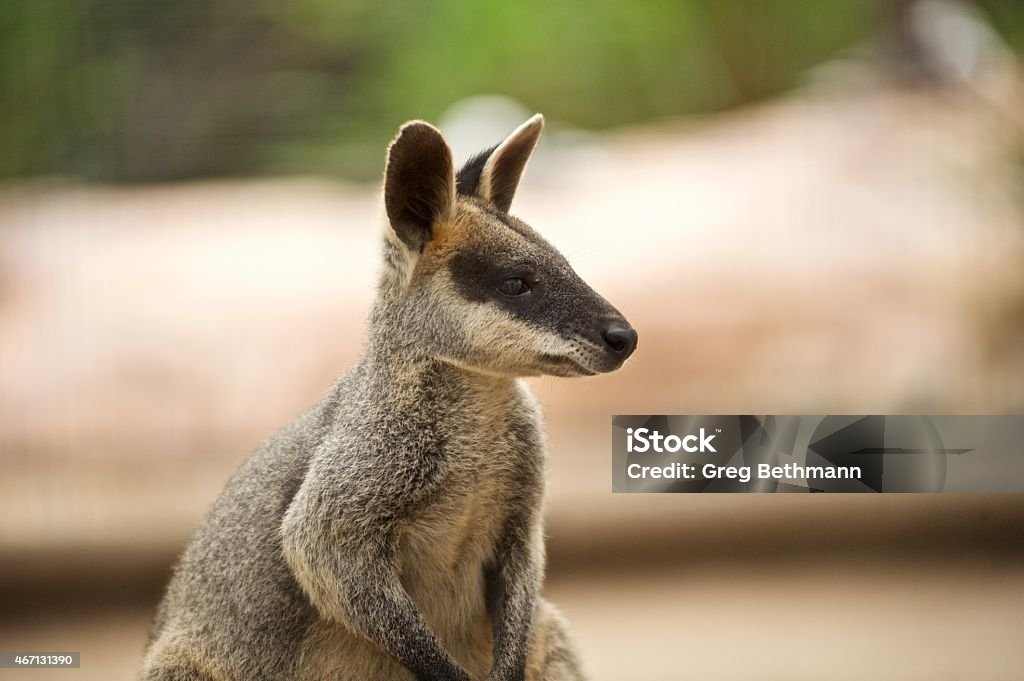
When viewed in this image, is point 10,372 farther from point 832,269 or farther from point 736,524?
point 832,269

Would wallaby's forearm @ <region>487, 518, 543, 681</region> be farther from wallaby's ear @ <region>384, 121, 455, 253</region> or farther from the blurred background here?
A: the blurred background

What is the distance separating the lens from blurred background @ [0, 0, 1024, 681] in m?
3.78

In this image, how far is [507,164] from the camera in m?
2.57

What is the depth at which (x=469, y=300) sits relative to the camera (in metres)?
2.39

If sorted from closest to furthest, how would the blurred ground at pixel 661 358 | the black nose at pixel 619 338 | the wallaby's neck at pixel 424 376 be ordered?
the black nose at pixel 619 338, the wallaby's neck at pixel 424 376, the blurred ground at pixel 661 358

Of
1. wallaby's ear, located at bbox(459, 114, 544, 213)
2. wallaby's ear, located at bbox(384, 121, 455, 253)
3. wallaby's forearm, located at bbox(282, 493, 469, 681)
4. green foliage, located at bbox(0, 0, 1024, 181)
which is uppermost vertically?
green foliage, located at bbox(0, 0, 1024, 181)

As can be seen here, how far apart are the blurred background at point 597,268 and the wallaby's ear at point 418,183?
134cm

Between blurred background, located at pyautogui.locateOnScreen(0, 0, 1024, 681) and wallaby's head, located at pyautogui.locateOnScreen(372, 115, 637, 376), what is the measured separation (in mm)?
1344

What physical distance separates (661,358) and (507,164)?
5.46 feet

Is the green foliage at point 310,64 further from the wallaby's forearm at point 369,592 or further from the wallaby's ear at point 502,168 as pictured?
the wallaby's forearm at point 369,592

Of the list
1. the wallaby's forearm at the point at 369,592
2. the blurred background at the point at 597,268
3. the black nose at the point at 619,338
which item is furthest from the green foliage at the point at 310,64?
the wallaby's forearm at the point at 369,592

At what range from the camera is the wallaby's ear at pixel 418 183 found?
2.35m

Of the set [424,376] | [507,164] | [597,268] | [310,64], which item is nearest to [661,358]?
[597,268]

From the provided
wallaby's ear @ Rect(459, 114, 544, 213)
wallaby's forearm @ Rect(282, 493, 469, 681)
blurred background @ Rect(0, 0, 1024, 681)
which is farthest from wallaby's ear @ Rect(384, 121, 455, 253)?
blurred background @ Rect(0, 0, 1024, 681)
